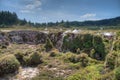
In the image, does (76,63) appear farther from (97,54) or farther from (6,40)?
(6,40)

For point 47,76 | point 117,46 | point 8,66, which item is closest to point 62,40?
point 8,66

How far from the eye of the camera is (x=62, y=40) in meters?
53.3

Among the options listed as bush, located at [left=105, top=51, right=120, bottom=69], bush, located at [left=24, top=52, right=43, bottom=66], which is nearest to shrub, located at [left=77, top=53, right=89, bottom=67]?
bush, located at [left=24, top=52, right=43, bottom=66]

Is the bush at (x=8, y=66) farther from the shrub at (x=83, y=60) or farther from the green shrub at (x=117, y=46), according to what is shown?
the green shrub at (x=117, y=46)

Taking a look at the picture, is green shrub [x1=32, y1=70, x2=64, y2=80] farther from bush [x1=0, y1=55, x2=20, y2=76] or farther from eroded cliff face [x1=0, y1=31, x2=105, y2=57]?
eroded cliff face [x1=0, y1=31, x2=105, y2=57]

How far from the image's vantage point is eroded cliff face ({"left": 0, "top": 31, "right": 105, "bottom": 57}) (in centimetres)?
4350

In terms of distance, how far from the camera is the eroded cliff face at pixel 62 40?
43.5 m

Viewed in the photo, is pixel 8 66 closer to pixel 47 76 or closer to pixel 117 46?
pixel 47 76

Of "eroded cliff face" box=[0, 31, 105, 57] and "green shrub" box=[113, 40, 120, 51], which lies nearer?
"green shrub" box=[113, 40, 120, 51]

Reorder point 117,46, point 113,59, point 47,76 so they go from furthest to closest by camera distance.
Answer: point 47,76, point 117,46, point 113,59

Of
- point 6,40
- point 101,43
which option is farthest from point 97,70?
point 6,40

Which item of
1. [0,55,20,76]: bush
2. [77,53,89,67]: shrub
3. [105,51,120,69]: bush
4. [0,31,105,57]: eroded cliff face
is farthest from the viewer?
[0,31,105,57]: eroded cliff face

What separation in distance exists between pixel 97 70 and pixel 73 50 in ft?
57.5

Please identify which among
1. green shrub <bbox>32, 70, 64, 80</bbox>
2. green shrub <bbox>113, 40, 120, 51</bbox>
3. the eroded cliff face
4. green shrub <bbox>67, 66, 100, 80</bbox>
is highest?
green shrub <bbox>113, 40, 120, 51</bbox>
